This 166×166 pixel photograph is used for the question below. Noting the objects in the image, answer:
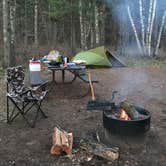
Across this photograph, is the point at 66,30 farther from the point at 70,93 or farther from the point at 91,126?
the point at 91,126

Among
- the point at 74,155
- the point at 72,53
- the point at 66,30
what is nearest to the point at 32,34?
the point at 66,30

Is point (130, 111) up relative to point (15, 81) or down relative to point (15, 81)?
down

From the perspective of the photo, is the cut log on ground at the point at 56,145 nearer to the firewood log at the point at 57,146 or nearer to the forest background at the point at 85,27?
the firewood log at the point at 57,146

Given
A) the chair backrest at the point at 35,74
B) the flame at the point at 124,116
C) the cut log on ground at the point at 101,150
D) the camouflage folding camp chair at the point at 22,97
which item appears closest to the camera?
the cut log on ground at the point at 101,150

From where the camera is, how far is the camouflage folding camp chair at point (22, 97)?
470 cm

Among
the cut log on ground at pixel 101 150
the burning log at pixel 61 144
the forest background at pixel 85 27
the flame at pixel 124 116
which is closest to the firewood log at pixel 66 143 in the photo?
the burning log at pixel 61 144

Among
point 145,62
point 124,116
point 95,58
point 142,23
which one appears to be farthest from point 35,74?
point 142,23

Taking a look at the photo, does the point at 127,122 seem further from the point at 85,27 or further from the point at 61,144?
the point at 85,27

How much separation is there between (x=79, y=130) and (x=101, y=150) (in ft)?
2.86

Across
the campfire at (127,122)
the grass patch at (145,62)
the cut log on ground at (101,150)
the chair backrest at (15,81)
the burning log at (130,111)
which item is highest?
the grass patch at (145,62)

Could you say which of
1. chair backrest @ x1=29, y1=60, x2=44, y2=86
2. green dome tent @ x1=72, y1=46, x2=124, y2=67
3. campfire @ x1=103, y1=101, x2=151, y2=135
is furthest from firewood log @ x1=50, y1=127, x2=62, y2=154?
green dome tent @ x1=72, y1=46, x2=124, y2=67

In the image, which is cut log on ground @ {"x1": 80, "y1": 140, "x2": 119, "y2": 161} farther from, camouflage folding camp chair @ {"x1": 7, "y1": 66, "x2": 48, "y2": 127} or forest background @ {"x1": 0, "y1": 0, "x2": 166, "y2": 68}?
forest background @ {"x1": 0, "y1": 0, "x2": 166, "y2": 68}

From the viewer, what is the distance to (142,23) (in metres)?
13.2

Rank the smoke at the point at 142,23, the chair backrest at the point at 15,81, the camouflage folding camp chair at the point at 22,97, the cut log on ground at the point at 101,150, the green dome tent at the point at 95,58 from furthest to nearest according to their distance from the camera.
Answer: the smoke at the point at 142,23 → the green dome tent at the point at 95,58 → the chair backrest at the point at 15,81 → the camouflage folding camp chair at the point at 22,97 → the cut log on ground at the point at 101,150
